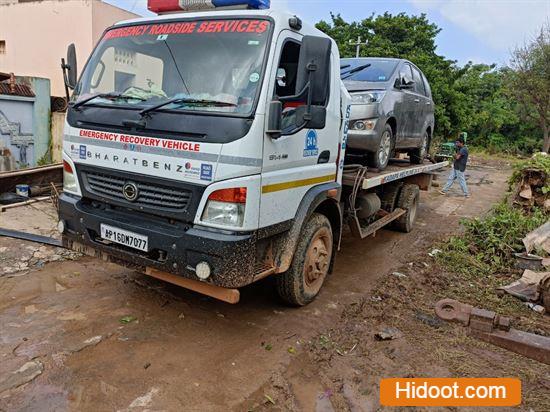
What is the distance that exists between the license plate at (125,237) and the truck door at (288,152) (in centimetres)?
87

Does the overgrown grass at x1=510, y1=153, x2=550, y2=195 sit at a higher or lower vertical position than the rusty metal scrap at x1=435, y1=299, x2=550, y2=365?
higher

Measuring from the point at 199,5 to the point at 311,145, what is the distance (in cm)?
151

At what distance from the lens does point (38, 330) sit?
3338 millimetres

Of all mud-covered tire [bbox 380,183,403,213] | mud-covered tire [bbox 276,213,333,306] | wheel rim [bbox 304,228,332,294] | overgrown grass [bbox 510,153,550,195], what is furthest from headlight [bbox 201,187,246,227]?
overgrown grass [bbox 510,153,550,195]

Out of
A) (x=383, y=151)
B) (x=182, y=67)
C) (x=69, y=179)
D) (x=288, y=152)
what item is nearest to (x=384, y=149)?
(x=383, y=151)

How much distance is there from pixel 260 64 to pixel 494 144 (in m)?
30.1

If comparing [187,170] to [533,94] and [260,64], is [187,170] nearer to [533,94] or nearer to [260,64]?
[260,64]

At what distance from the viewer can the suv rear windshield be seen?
5836 millimetres

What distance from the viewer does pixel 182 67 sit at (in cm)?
322

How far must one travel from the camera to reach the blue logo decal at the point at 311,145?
11.7ft

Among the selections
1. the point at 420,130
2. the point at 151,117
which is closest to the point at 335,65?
the point at 151,117

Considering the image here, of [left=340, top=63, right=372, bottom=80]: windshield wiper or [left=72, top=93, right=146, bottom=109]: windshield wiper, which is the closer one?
[left=72, top=93, right=146, bottom=109]: windshield wiper

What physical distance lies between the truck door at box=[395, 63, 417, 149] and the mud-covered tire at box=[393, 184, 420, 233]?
2.46ft

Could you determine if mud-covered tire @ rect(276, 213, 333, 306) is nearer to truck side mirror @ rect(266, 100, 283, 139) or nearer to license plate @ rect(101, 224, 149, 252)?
truck side mirror @ rect(266, 100, 283, 139)
